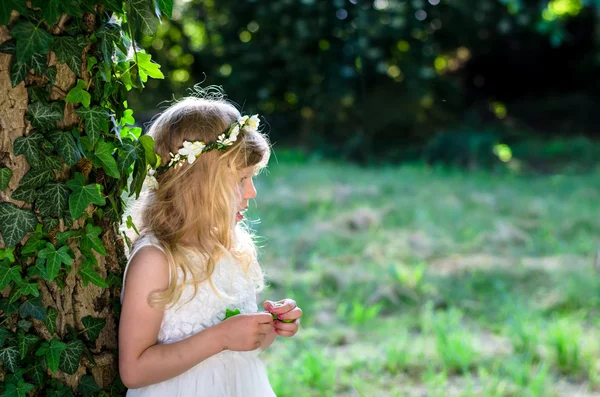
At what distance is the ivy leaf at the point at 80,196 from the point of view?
141 centimetres

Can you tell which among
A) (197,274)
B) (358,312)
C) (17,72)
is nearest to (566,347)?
(358,312)

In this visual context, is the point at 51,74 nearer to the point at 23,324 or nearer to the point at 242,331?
the point at 23,324

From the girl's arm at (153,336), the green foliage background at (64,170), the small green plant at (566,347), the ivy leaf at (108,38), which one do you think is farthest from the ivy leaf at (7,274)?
the small green plant at (566,347)

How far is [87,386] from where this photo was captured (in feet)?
5.10

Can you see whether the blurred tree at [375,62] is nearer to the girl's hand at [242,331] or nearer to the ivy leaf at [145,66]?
the ivy leaf at [145,66]

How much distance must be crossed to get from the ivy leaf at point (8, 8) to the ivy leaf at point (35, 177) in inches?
11.2

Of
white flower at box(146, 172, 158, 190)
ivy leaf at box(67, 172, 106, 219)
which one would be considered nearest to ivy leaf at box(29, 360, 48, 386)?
ivy leaf at box(67, 172, 106, 219)

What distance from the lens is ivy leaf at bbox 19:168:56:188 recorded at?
138 centimetres

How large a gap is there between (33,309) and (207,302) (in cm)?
37

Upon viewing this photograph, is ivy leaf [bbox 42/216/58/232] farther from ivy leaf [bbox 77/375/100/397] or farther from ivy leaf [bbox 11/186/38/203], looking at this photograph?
ivy leaf [bbox 77/375/100/397]

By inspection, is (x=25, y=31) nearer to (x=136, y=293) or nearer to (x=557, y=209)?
(x=136, y=293)

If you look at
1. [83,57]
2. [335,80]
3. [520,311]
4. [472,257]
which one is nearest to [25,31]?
[83,57]

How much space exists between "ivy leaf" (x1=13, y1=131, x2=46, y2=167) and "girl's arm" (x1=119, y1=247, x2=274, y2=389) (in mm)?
295

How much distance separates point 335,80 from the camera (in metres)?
8.81
